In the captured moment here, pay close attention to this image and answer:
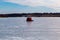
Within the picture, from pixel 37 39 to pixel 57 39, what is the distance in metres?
0.92

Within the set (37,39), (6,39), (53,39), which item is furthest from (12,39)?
(53,39)

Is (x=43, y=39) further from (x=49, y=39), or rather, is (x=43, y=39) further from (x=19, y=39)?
(x=19, y=39)

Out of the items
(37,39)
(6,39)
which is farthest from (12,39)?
(37,39)

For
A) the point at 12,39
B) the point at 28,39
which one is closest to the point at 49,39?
the point at 28,39

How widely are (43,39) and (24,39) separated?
35.0 inches

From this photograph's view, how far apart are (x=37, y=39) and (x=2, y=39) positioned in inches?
64.2

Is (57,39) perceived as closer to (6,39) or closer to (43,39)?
(43,39)

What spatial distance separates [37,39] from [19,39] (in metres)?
0.84

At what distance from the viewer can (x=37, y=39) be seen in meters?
11.0

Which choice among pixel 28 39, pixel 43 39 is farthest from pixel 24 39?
pixel 43 39

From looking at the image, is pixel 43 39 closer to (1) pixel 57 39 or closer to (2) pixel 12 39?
(1) pixel 57 39

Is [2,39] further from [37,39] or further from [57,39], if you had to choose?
[57,39]

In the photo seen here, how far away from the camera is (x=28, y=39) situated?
436 inches

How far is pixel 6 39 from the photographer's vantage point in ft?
36.3
